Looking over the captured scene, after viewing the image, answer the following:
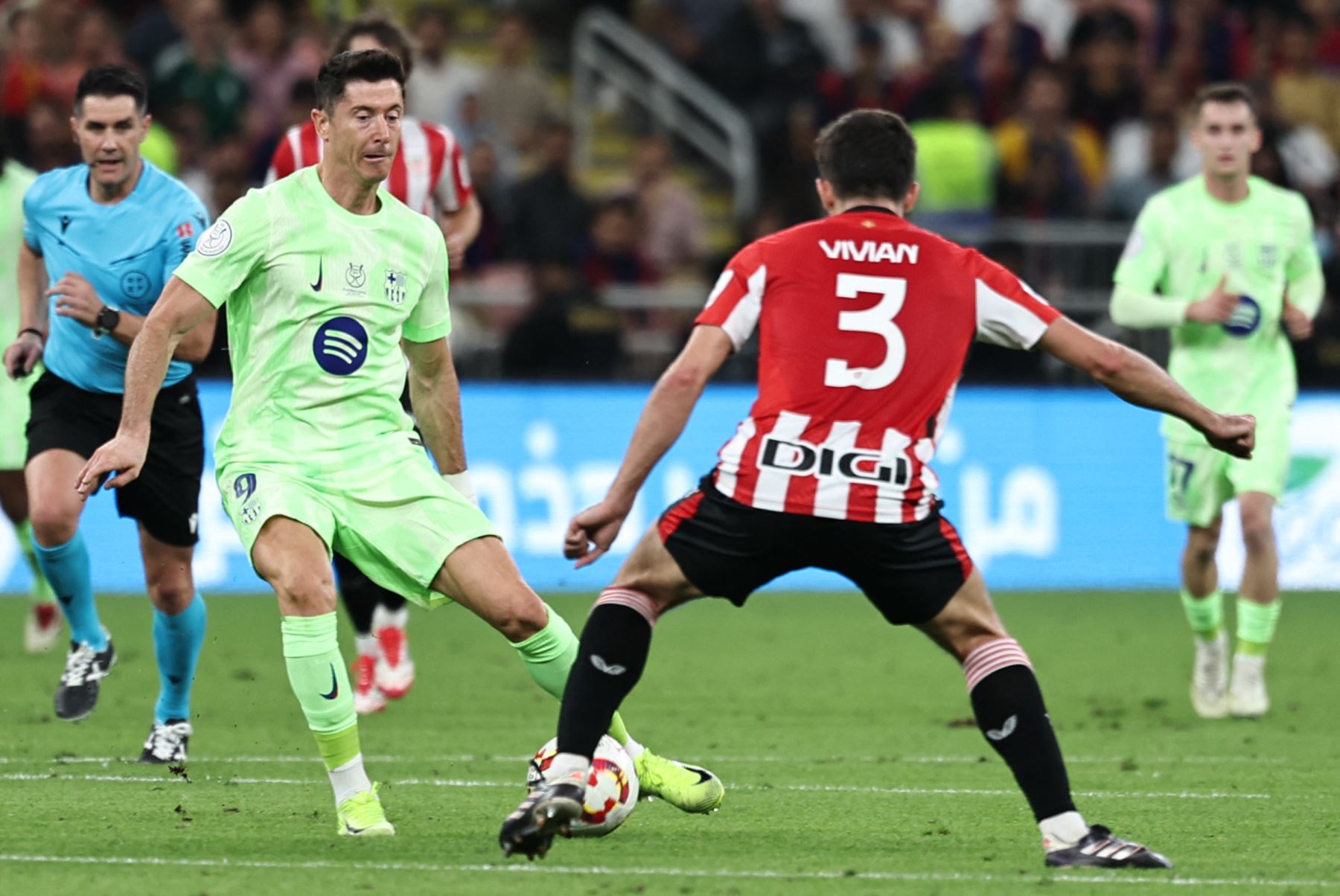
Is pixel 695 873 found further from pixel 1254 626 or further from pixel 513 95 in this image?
pixel 513 95

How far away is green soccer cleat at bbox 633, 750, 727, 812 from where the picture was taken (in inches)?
256

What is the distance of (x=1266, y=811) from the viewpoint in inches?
279

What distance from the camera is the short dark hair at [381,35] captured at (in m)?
9.15

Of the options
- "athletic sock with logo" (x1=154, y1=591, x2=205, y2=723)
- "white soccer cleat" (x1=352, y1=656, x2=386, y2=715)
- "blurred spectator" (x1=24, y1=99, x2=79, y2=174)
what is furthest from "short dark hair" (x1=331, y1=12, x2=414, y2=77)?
"blurred spectator" (x1=24, y1=99, x2=79, y2=174)

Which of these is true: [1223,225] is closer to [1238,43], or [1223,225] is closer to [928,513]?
[928,513]

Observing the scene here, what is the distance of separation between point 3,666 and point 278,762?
3.39 meters

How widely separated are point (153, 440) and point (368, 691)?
199 centimetres

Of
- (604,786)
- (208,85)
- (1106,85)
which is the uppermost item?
(1106,85)

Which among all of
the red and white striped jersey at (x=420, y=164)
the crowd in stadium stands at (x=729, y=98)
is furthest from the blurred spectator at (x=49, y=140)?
the red and white striped jersey at (x=420, y=164)

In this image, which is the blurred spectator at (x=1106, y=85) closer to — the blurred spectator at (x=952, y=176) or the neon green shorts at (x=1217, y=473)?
the blurred spectator at (x=952, y=176)

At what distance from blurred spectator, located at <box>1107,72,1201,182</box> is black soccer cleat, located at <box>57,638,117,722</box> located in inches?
431

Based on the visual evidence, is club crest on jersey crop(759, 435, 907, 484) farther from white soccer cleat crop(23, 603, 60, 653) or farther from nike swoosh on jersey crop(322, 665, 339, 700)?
white soccer cleat crop(23, 603, 60, 653)

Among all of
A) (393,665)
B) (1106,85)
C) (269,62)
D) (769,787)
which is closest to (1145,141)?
(1106,85)

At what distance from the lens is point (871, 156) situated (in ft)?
19.7
